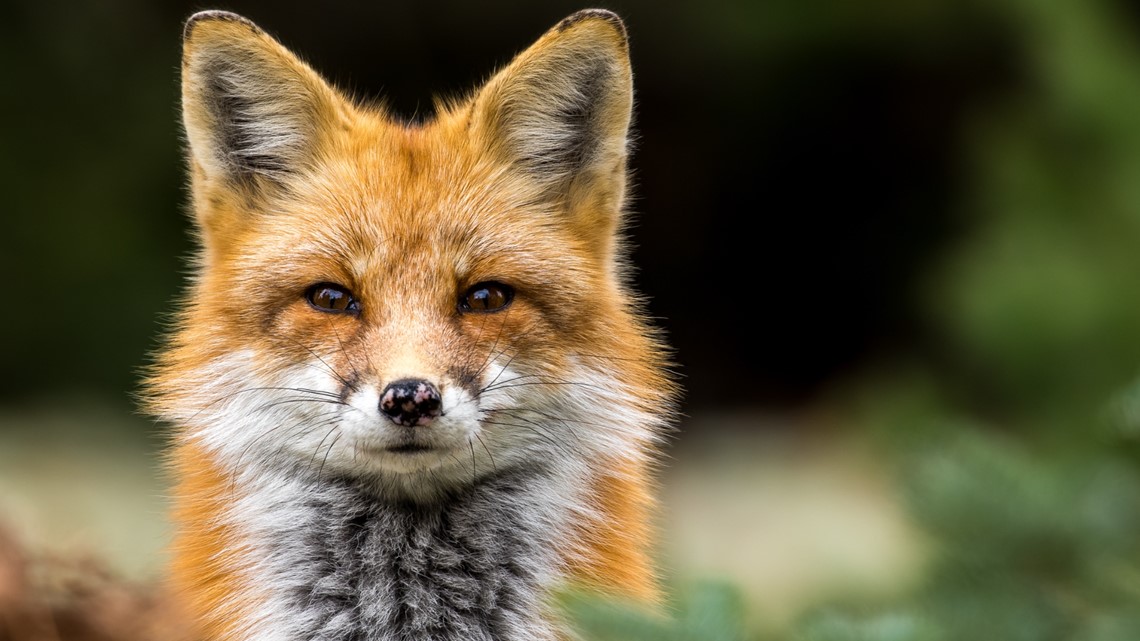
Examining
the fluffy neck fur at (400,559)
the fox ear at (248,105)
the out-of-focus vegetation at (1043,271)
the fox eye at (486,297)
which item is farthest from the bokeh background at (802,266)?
the fox eye at (486,297)

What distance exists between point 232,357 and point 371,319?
45cm

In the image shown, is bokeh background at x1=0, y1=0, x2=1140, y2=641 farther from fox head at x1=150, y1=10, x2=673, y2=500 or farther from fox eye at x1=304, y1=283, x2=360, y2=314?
fox eye at x1=304, y1=283, x2=360, y2=314

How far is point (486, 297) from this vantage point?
11.2ft

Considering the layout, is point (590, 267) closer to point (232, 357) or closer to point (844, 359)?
point (232, 357)

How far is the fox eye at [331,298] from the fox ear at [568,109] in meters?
0.66

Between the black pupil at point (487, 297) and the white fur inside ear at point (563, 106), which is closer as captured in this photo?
the black pupil at point (487, 297)

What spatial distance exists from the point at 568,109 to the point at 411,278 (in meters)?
0.80

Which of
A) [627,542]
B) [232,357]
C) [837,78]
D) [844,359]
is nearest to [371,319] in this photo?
[232,357]

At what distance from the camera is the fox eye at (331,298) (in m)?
3.36

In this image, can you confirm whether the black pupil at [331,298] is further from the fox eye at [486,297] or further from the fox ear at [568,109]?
the fox ear at [568,109]

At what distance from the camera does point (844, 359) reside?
11719mm

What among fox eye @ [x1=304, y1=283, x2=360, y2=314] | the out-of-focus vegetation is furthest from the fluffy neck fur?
the out-of-focus vegetation

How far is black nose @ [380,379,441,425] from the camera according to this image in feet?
9.98

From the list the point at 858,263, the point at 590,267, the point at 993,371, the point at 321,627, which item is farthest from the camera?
the point at 858,263
